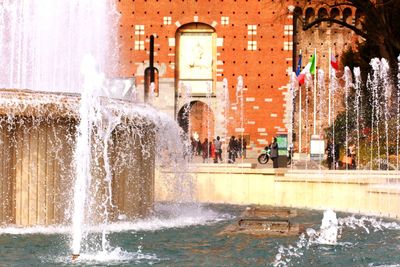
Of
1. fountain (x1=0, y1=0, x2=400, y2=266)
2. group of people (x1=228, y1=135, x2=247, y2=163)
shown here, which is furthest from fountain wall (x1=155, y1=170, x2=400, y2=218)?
group of people (x1=228, y1=135, x2=247, y2=163)

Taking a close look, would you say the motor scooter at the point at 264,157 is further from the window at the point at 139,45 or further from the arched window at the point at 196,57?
the window at the point at 139,45

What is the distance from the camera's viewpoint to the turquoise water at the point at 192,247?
25.9ft

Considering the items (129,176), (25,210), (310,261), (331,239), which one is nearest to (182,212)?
(129,176)

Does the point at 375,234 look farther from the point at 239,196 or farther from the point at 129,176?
the point at 239,196

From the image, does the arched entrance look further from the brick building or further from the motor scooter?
the motor scooter

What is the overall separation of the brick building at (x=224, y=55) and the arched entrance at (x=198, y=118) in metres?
0.10

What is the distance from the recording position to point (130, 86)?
3481 centimetres

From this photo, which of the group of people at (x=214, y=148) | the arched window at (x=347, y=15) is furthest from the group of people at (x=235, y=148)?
the arched window at (x=347, y=15)

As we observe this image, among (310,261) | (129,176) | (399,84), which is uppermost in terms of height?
(399,84)

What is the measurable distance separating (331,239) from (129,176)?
3468 mm

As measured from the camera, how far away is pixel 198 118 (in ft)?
127

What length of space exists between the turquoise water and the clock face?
26401 mm

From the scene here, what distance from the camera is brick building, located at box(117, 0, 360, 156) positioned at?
122 ft

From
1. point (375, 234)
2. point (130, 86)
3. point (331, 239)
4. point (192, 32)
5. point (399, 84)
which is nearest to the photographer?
point (331, 239)
